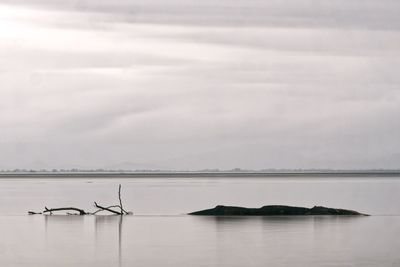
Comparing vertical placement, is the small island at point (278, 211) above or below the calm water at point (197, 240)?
above

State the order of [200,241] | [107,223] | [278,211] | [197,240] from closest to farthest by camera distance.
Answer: [200,241] → [197,240] → [107,223] → [278,211]

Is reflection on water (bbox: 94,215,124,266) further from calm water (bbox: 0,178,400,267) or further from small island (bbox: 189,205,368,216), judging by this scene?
small island (bbox: 189,205,368,216)

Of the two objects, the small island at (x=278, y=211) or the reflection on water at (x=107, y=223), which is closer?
the reflection on water at (x=107, y=223)

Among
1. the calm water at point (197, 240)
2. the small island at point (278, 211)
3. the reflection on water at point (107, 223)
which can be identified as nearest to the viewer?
the calm water at point (197, 240)

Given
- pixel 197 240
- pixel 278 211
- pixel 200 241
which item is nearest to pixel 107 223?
pixel 278 211

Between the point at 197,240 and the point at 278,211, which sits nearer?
the point at 197,240

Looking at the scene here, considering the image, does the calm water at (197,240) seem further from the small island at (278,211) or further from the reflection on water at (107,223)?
the small island at (278,211)

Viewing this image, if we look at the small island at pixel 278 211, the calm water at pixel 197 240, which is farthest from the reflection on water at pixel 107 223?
the small island at pixel 278 211

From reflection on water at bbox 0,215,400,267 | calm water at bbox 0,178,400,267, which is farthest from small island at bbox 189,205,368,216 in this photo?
calm water at bbox 0,178,400,267

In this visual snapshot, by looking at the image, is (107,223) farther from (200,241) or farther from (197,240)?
(200,241)

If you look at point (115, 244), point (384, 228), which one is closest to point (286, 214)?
point (384, 228)

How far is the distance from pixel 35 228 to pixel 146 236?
350 inches

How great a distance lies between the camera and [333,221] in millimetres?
59469

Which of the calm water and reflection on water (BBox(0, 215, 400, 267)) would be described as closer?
reflection on water (BBox(0, 215, 400, 267))
